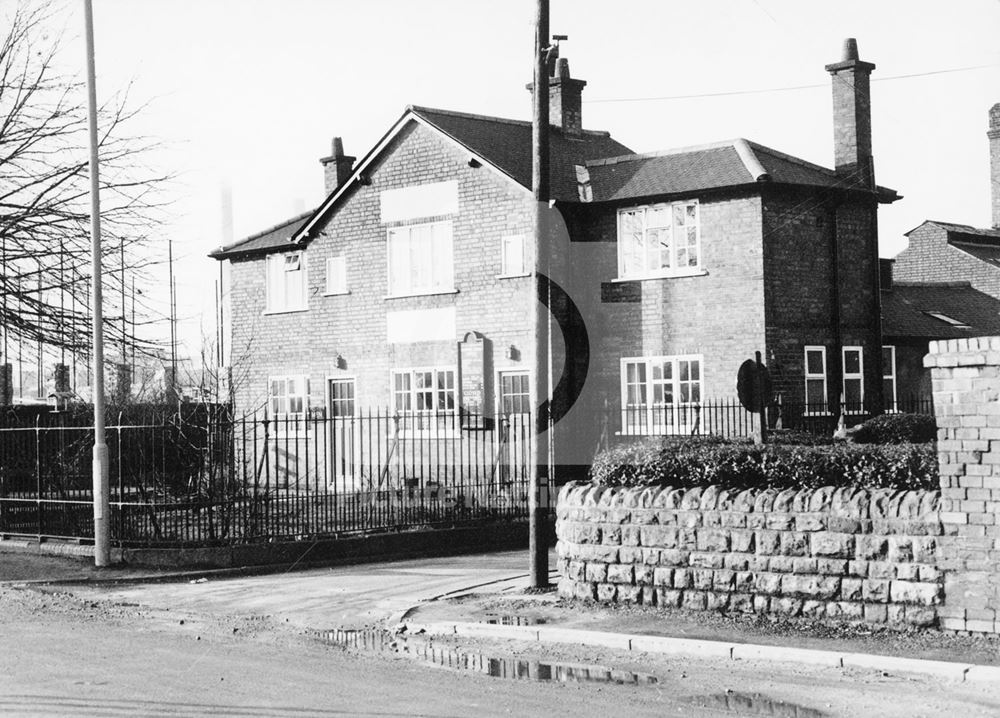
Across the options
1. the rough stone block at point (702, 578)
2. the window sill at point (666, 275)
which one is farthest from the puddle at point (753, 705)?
the window sill at point (666, 275)

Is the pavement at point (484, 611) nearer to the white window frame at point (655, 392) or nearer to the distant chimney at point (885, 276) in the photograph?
the white window frame at point (655, 392)

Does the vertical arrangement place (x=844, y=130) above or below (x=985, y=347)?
above

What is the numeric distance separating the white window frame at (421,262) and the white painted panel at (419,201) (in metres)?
0.24

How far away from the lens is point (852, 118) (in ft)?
90.4

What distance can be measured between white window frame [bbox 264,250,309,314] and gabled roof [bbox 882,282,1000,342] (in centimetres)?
1476

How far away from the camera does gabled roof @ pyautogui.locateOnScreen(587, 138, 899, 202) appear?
25719 mm

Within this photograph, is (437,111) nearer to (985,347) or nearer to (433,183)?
(433,183)

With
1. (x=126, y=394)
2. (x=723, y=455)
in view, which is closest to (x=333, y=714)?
(x=723, y=455)

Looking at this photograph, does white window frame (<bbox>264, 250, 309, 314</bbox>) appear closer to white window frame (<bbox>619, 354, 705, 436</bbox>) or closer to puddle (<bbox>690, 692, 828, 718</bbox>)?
white window frame (<bbox>619, 354, 705, 436</bbox>)

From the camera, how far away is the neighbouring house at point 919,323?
30.4 meters

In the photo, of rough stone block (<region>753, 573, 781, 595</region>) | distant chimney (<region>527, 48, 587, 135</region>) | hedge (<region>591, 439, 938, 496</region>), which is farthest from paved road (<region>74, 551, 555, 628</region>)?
distant chimney (<region>527, 48, 587, 135</region>)

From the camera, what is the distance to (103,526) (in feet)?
55.5

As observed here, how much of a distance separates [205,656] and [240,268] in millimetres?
24437

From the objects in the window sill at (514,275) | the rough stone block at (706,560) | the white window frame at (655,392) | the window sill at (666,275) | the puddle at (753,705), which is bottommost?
the puddle at (753,705)
